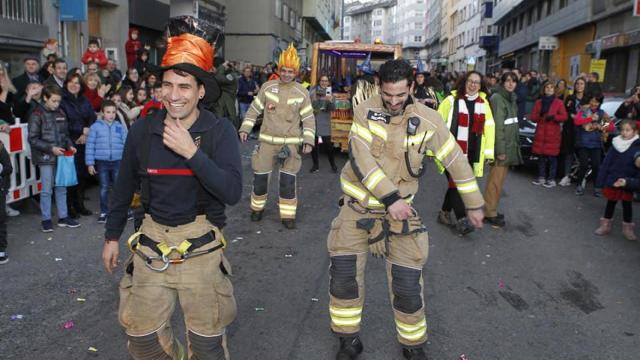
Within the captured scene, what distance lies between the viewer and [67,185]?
7.13m

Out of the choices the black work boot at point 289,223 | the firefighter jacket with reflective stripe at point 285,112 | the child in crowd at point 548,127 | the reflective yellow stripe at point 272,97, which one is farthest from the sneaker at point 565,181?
the reflective yellow stripe at point 272,97

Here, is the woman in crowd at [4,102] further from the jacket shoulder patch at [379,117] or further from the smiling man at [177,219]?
the jacket shoulder patch at [379,117]

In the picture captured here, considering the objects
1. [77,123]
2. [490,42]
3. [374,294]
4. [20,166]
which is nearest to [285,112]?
[77,123]

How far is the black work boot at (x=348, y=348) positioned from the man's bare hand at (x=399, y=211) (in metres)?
1.00

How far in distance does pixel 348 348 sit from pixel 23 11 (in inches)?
505

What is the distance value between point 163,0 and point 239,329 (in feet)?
61.9

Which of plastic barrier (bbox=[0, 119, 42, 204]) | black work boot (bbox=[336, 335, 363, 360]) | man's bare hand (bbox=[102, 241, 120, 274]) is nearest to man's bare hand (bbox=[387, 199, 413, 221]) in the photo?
black work boot (bbox=[336, 335, 363, 360])

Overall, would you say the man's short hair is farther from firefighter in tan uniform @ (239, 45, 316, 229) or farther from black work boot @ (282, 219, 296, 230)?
black work boot @ (282, 219, 296, 230)

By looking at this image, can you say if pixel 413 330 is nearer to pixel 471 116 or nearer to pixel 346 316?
pixel 346 316

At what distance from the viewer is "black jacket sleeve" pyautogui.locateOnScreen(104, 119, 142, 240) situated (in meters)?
3.00

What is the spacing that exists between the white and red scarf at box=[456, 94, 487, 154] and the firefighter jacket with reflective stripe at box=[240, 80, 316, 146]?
1.85 meters

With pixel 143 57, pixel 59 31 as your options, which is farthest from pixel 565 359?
pixel 59 31

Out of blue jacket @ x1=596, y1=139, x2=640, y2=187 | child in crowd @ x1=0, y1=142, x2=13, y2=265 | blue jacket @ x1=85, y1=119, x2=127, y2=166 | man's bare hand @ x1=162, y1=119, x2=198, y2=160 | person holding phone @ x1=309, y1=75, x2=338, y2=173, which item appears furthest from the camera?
person holding phone @ x1=309, y1=75, x2=338, y2=173

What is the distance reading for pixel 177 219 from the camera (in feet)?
9.68
